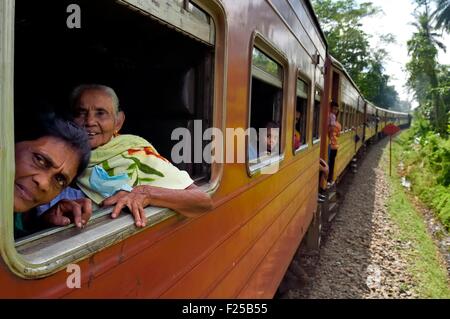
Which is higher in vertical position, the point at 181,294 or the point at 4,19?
the point at 4,19

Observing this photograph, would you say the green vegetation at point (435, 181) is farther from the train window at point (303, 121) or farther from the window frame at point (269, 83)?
the window frame at point (269, 83)

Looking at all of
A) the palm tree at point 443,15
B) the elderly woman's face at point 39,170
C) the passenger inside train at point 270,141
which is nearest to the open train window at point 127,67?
the elderly woman's face at point 39,170

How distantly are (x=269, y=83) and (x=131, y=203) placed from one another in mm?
1759

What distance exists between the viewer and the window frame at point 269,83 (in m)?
2.48

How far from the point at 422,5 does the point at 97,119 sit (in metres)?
39.4

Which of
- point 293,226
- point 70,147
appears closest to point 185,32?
point 70,147

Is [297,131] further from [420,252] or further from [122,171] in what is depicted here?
[420,252]

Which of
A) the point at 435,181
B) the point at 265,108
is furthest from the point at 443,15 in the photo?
the point at 265,108

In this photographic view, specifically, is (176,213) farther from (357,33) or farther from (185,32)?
(357,33)

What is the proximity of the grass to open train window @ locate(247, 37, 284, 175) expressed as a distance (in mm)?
3179

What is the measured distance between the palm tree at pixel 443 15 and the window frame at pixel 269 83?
1359 inches

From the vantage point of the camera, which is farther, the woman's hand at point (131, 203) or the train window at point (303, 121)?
the train window at point (303, 121)
